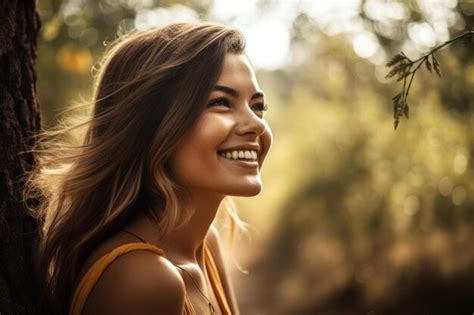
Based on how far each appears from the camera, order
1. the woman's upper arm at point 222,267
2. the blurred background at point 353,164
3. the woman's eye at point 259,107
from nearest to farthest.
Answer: the woman's eye at point 259,107, the woman's upper arm at point 222,267, the blurred background at point 353,164

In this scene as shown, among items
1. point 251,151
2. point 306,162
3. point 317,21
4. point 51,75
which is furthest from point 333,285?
point 251,151

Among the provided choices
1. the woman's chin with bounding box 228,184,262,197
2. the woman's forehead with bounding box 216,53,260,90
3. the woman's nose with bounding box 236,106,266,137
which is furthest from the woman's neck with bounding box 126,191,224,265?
the woman's forehead with bounding box 216,53,260,90

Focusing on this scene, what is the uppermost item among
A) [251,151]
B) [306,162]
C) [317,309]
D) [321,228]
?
[251,151]

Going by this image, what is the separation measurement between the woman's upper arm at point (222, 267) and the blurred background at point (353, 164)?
1577 mm

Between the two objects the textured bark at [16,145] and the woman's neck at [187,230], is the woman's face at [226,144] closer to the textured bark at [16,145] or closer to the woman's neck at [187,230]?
the woman's neck at [187,230]

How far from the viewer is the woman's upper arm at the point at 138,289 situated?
176 cm

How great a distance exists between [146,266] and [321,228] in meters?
5.75

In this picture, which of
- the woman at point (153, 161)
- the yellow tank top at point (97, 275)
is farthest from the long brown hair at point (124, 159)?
the yellow tank top at point (97, 275)

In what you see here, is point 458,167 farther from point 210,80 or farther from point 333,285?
point 210,80

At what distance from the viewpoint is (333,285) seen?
23.4 ft

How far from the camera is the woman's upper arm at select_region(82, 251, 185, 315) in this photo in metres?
1.76

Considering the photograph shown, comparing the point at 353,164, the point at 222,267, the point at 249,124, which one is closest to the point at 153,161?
the point at 249,124

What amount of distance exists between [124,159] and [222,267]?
0.79 meters

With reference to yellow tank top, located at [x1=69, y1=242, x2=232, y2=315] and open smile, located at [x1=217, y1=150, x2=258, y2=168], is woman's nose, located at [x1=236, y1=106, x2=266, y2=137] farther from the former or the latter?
yellow tank top, located at [x1=69, y1=242, x2=232, y2=315]
